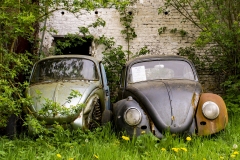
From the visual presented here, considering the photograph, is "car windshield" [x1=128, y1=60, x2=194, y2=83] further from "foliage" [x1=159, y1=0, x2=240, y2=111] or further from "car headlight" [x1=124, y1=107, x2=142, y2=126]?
"foliage" [x1=159, y1=0, x2=240, y2=111]

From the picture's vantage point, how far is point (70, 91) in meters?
4.56

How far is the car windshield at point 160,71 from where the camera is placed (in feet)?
16.3

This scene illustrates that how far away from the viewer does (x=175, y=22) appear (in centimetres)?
892

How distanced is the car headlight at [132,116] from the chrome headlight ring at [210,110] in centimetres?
87

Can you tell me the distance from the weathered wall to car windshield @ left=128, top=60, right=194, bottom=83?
3.61 metres

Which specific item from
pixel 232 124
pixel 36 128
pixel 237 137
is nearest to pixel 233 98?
pixel 232 124

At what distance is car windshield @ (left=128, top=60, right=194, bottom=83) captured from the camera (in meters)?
4.95

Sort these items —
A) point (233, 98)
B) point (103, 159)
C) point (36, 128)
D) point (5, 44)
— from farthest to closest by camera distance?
point (233, 98)
point (5, 44)
point (36, 128)
point (103, 159)

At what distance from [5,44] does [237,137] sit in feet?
11.9

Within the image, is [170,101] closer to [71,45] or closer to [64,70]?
[64,70]

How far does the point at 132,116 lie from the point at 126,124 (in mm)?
137

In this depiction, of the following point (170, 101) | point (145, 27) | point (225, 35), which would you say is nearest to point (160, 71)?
point (170, 101)

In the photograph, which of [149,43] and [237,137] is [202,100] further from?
[149,43]

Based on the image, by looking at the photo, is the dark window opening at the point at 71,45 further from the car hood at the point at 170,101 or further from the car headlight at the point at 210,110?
the car headlight at the point at 210,110
